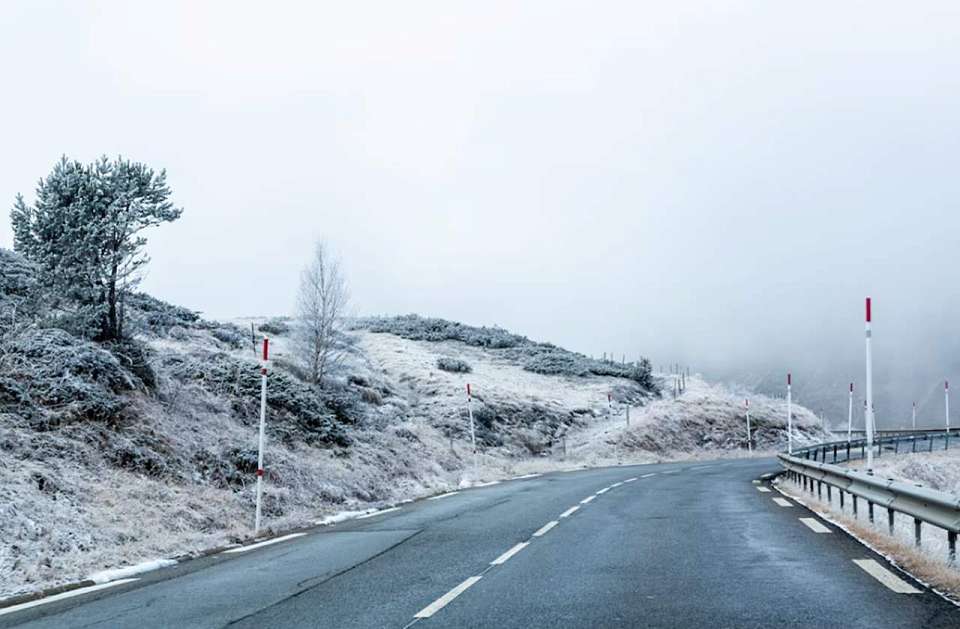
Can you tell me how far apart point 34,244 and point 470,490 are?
46.4 ft

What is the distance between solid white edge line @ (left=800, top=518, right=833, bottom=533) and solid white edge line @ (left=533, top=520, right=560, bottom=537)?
157 inches

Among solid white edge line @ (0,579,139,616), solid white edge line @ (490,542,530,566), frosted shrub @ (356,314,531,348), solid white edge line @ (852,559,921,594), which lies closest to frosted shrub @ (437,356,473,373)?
frosted shrub @ (356,314,531,348)

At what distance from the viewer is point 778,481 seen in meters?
24.0

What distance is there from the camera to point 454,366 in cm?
5584

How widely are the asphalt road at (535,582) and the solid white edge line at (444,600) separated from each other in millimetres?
20

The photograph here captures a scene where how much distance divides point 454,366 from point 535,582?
47.5 meters

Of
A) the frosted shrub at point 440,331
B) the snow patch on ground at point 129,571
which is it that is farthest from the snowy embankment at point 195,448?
the frosted shrub at point 440,331

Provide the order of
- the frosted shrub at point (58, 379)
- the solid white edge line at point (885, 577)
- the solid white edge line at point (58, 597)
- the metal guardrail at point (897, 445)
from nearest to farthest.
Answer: the solid white edge line at point (885, 577) < the solid white edge line at point (58, 597) < the frosted shrub at point (58, 379) < the metal guardrail at point (897, 445)

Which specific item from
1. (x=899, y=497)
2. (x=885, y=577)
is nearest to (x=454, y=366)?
(x=899, y=497)

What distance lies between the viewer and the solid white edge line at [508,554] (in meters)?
9.89

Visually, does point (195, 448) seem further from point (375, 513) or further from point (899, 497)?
point (899, 497)

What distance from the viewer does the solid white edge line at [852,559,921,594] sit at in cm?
735

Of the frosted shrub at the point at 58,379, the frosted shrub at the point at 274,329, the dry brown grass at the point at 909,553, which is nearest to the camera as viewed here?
the dry brown grass at the point at 909,553

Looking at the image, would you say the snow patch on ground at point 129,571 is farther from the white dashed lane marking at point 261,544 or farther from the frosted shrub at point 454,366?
the frosted shrub at point 454,366
